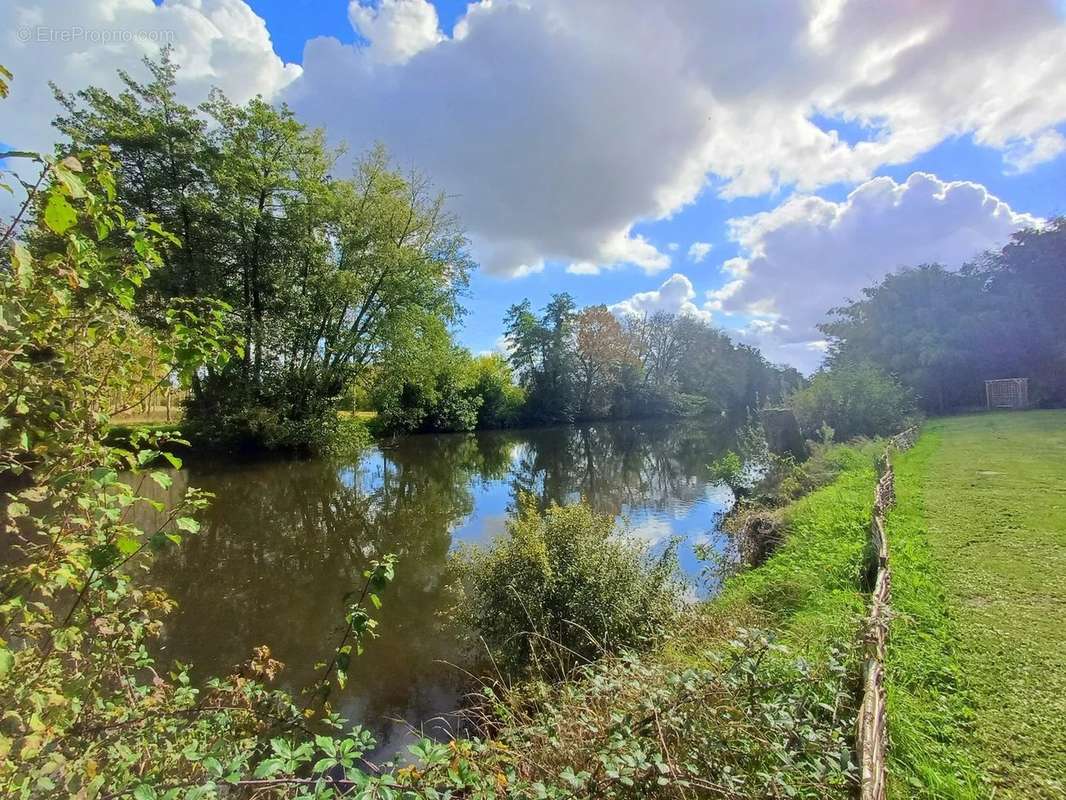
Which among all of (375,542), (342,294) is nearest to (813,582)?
(375,542)

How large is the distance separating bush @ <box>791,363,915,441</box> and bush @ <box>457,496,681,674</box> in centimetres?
1603

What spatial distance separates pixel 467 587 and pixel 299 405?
1756 cm

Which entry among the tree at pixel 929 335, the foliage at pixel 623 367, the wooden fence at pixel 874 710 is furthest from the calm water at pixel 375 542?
the foliage at pixel 623 367

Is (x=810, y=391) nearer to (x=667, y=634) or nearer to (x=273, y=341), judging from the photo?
(x=667, y=634)

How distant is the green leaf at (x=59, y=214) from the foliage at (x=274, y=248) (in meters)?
19.0

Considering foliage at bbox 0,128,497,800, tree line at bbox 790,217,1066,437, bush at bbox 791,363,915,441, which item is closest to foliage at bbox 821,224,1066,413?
tree line at bbox 790,217,1066,437

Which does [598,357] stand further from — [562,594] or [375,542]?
[562,594]

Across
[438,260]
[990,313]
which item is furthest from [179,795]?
[990,313]

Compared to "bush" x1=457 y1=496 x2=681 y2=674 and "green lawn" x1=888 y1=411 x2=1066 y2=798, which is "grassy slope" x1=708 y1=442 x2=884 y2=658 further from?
"bush" x1=457 y1=496 x2=681 y2=674

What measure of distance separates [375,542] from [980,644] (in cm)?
899

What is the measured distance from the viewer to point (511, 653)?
16.1 ft

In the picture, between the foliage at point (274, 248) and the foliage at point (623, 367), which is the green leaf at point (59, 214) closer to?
the foliage at point (274, 248)

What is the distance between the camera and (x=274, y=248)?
19797mm

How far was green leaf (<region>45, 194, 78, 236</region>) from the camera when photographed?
125cm
